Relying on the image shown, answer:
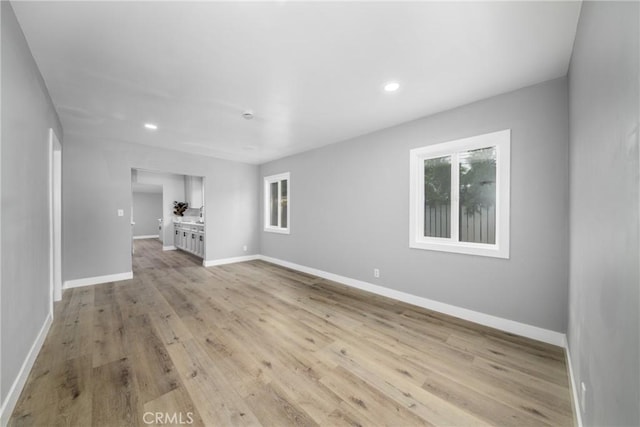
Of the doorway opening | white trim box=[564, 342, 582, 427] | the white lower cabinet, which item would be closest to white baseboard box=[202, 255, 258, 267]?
the doorway opening

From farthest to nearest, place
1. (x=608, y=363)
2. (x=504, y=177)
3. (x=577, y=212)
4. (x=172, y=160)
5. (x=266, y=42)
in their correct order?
(x=172, y=160)
(x=504, y=177)
(x=266, y=42)
(x=577, y=212)
(x=608, y=363)

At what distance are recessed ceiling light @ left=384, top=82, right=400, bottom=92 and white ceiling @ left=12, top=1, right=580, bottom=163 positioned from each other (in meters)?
0.07

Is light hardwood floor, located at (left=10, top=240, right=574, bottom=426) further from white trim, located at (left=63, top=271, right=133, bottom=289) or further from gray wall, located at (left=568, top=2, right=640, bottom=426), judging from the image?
white trim, located at (left=63, top=271, right=133, bottom=289)

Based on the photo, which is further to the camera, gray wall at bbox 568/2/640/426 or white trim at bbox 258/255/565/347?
white trim at bbox 258/255/565/347

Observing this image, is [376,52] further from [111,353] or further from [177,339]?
[111,353]

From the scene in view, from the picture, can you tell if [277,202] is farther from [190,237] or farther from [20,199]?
[20,199]

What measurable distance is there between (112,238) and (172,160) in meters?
1.78

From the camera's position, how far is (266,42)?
1776 mm

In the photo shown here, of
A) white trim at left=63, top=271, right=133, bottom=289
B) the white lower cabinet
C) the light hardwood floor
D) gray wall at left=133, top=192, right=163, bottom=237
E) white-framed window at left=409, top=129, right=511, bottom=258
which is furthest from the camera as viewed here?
gray wall at left=133, top=192, right=163, bottom=237

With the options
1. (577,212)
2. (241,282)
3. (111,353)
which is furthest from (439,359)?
(241,282)

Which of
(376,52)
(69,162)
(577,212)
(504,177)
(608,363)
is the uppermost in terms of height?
(376,52)

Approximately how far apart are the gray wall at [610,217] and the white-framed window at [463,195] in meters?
1.09

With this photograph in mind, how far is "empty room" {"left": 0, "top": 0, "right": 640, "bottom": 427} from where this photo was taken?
1.37 meters

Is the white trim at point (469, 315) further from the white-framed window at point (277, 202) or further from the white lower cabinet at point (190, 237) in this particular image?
the white lower cabinet at point (190, 237)
